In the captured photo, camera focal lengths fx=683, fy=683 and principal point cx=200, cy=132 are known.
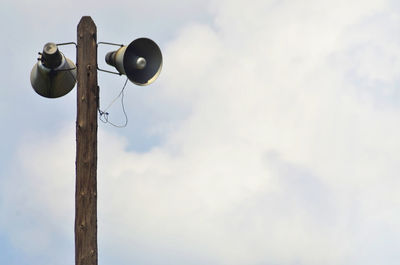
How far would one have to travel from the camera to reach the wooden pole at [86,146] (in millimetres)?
8227

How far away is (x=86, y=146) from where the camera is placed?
8500 millimetres

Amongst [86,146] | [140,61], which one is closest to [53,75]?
[140,61]

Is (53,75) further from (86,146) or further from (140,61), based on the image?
(86,146)

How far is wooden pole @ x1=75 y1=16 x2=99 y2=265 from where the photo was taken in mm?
8227

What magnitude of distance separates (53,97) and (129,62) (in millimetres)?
1324

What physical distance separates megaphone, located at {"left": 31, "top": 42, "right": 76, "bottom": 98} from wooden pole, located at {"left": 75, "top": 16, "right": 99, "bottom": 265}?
0.63 metres

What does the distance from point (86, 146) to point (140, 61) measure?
137 cm

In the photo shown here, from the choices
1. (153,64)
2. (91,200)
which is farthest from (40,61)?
(91,200)

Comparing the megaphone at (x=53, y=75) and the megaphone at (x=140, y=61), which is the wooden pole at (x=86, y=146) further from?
the megaphone at (x=53, y=75)

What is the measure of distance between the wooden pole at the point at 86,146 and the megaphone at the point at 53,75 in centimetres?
63

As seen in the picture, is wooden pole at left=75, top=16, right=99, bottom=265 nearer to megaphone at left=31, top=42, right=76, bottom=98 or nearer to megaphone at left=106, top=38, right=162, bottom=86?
megaphone at left=106, top=38, right=162, bottom=86

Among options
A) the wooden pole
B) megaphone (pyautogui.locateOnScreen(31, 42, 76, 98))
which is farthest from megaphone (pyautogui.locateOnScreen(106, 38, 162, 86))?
megaphone (pyautogui.locateOnScreen(31, 42, 76, 98))

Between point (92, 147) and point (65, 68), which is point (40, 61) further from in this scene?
point (92, 147)

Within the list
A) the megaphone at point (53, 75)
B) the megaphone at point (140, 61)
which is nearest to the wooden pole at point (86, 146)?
the megaphone at point (140, 61)
